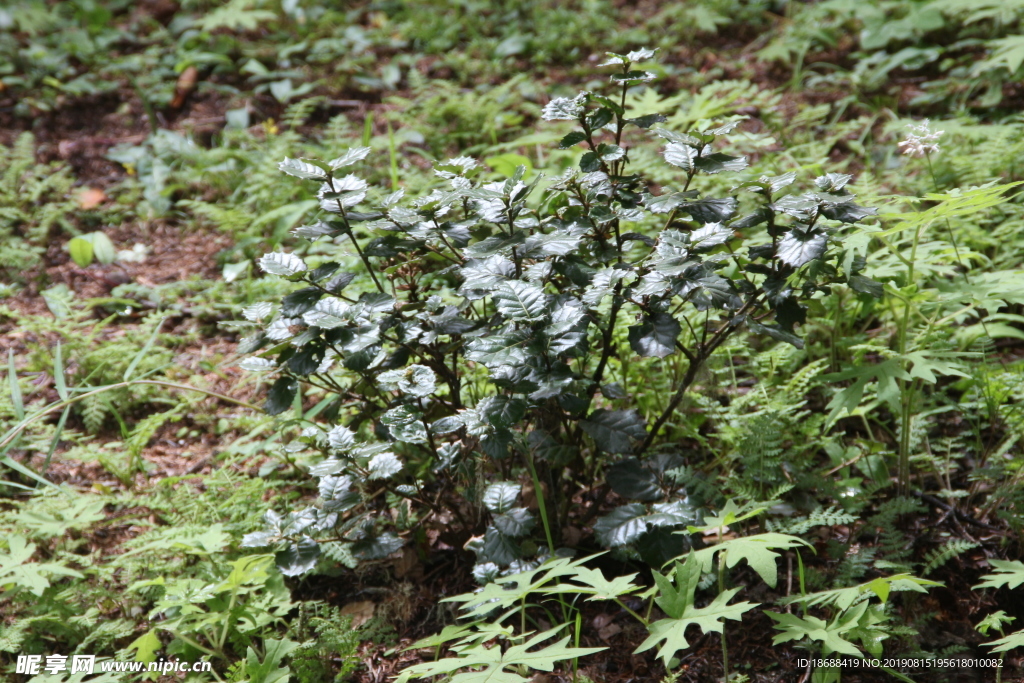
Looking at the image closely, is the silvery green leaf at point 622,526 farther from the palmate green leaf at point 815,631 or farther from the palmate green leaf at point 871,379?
the palmate green leaf at point 871,379

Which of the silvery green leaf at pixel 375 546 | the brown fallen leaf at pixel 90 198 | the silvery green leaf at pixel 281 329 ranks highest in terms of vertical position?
the silvery green leaf at pixel 281 329

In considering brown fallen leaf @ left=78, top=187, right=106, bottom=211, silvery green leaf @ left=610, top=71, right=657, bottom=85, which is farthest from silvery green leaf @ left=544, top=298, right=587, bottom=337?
brown fallen leaf @ left=78, top=187, right=106, bottom=211

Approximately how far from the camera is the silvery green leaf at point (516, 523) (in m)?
1.70

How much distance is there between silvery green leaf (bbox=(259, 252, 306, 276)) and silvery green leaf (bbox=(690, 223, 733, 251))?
0.95 meters

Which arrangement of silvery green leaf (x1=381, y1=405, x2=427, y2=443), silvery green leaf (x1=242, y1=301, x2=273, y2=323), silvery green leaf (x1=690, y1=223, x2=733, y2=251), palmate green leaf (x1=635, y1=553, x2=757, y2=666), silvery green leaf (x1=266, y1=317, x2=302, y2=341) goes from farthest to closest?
silvery green leaf (x1=242, y1=301, x2=273, y2=323)
silvery green leaf (x1=266, y1=317, x2=302, y2=341)
silvery green leaf (x1=381, y1=405, x2=427, y2=443)
silvery green leaf (x1=690, y1=223, x2=733, y2=251)
palmate green leaf (x1=635, y1=553, x2=757, y2=666)

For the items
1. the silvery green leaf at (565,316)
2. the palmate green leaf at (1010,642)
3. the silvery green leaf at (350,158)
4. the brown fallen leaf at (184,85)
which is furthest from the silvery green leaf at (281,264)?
the brown fallen leaf at (184,85)

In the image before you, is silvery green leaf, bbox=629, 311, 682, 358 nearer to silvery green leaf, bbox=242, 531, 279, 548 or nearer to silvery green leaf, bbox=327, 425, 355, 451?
silvery green leaf, bbox=327, 425, 355, 451

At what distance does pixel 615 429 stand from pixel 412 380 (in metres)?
0.51

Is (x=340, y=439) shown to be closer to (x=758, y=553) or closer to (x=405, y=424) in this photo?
(x=405, y=424)

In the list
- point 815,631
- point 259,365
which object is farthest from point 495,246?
point 815,631

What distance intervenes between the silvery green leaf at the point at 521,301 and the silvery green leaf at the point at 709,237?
38 cm

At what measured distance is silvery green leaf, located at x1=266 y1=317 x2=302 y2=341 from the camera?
1.80 meters

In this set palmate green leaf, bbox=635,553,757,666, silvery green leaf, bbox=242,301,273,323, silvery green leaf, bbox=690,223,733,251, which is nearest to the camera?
palmate green leaf, bbox=635,553,757,666

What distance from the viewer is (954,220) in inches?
95.8
